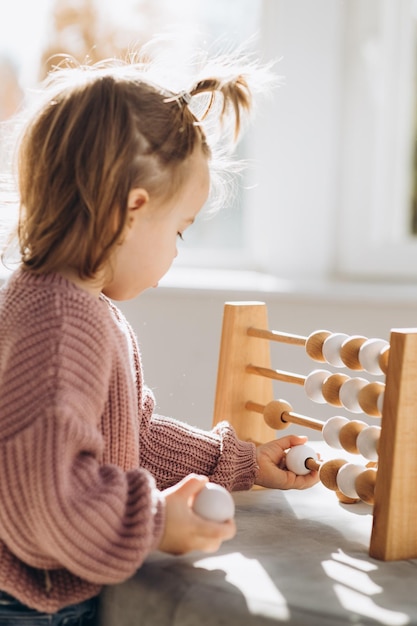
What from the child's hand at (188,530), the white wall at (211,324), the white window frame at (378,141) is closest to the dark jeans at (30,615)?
the child's hand at (188,530)

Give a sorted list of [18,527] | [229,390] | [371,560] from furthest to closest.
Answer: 1. [229,390]
2. [371,560]
3. [18,527]

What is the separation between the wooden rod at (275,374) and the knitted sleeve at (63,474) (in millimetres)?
444

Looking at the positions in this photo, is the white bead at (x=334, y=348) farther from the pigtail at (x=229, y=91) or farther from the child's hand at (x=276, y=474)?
the pigtail at (x=229, y=91)

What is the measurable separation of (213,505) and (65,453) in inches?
5.7

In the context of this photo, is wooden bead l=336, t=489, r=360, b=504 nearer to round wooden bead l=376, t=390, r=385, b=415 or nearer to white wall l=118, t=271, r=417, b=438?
round wooden bead l=376, t=390, r=385, b=415

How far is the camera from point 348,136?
184cm

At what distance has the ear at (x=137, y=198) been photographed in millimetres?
899

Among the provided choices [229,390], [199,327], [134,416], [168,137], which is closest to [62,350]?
[134,416]

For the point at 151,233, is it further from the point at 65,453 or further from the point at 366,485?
the point at 366,485

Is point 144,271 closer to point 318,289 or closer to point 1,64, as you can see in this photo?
point 318,289

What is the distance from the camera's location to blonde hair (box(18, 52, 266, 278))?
0.88 metres

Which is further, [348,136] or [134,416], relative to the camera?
[348,136]

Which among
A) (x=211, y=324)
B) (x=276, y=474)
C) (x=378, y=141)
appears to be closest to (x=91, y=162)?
(x=276, y=474)

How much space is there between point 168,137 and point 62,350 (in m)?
0.26
